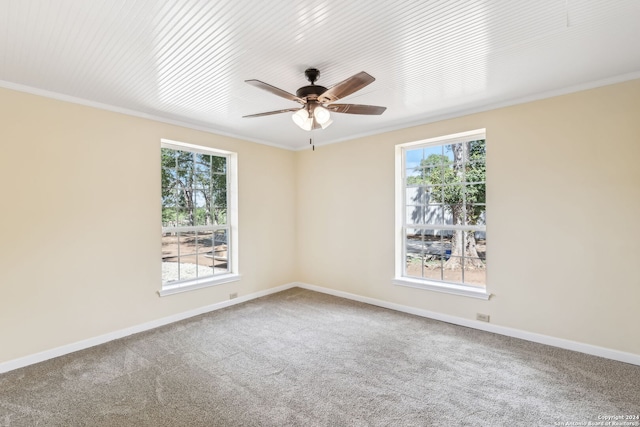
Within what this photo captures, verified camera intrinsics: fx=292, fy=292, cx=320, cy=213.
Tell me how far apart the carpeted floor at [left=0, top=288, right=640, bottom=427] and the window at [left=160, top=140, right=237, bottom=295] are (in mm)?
874

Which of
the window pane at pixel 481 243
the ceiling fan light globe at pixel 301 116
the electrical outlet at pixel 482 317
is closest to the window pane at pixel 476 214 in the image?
the window pane at pixel 481 243

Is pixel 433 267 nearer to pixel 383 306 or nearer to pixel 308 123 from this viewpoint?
pixel 383 306

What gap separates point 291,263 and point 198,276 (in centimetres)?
166

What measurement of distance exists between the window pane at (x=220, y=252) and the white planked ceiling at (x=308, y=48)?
1.93m

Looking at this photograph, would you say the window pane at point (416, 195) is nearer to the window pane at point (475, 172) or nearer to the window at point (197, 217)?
the window pane at point (475, 172)

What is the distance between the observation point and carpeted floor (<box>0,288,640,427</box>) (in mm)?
1954

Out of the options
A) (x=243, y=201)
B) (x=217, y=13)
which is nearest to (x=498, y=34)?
(x=217, y=13)

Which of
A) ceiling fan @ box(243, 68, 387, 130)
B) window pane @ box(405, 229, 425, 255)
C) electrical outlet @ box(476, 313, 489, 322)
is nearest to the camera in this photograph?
ceiling fan @ box(243, 68, 387, 130)

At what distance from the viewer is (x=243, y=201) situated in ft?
14.8

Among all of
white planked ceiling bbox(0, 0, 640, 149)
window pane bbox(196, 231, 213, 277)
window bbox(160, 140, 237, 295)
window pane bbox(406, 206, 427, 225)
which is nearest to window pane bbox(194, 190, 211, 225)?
window bbox(160, 140, 237, 295)

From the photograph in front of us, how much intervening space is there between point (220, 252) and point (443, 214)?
126 inches

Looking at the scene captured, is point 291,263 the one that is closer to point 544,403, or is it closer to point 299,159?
point 299,159

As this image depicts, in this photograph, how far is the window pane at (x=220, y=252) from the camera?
432 centimetres

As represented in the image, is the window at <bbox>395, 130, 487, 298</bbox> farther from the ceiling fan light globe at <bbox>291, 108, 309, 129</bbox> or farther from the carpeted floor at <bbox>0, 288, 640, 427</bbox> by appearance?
the ceiling fan light globe at <bbox>291, 108, 309, 129</bbox>
